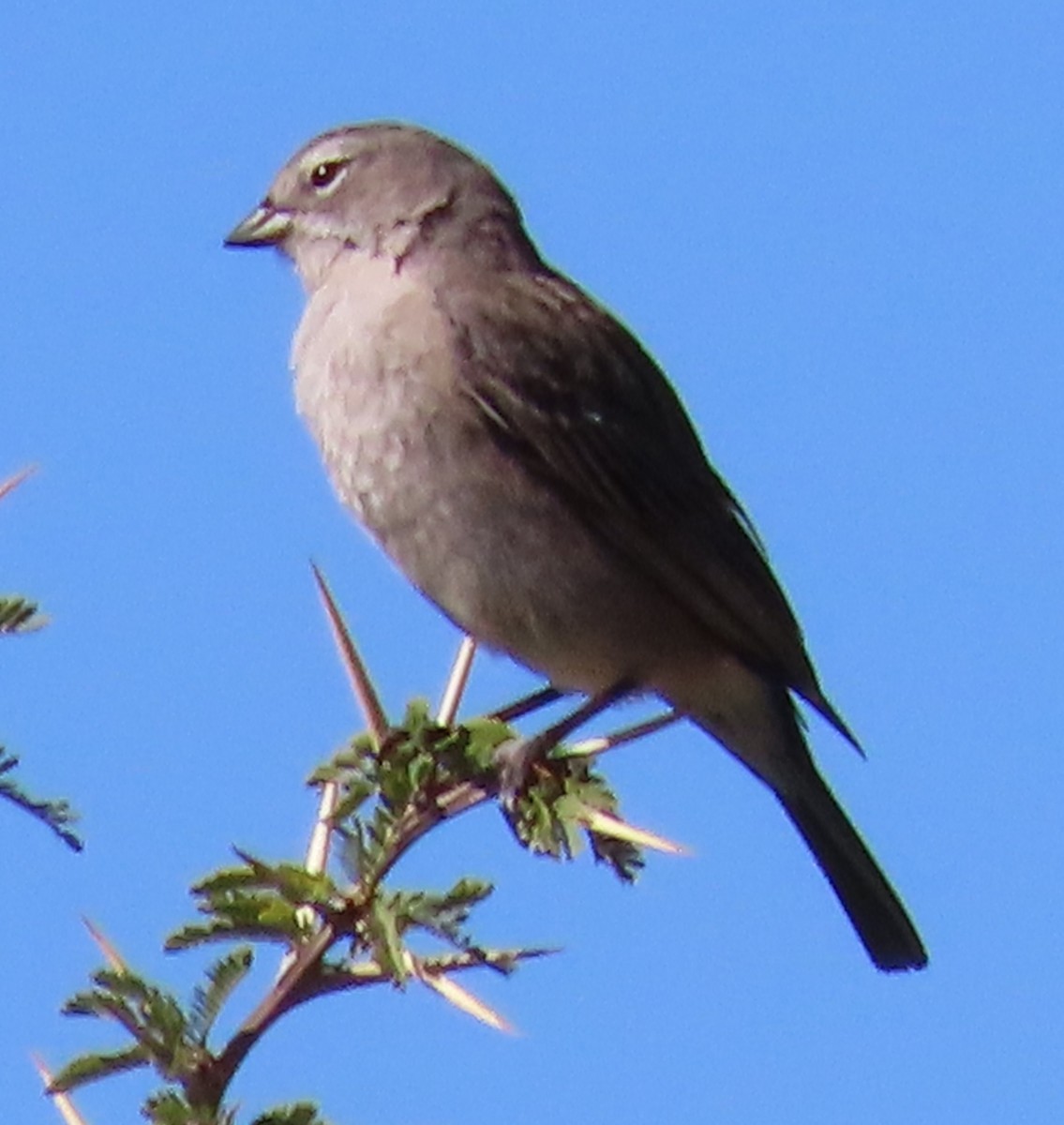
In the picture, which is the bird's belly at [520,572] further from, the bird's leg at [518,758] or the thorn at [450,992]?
the thorn at [450,992]

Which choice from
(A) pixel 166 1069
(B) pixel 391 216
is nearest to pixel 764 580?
(B) pixel 391 216

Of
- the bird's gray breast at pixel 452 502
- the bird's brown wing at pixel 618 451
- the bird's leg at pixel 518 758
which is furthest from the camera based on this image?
the bird's brown wing at pixel 618 451

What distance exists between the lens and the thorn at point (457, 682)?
116 inches

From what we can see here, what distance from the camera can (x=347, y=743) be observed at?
2.65 meters

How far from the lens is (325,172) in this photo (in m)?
5.64

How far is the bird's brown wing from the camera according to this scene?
4895mm

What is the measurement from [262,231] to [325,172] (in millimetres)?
234

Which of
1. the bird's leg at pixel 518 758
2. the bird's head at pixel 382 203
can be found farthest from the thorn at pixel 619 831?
the bird's head at pixel 382 203

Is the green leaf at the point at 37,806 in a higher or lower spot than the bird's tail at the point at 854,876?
lower

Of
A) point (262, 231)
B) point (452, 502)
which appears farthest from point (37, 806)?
point (262, 231)

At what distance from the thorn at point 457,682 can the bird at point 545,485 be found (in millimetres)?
1527

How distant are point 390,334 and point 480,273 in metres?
0.51

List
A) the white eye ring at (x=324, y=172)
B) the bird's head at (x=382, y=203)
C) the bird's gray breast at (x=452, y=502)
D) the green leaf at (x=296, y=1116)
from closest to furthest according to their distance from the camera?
the green leaf at (x=296, y=1116) → the bird's gray breast at (x=452, y=502) → the bird's head at (x=382, y=203) → the white eye ring at (x=324, y=172)

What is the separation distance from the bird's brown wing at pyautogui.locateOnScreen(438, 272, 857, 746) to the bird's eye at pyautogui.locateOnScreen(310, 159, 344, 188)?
2.06ft
